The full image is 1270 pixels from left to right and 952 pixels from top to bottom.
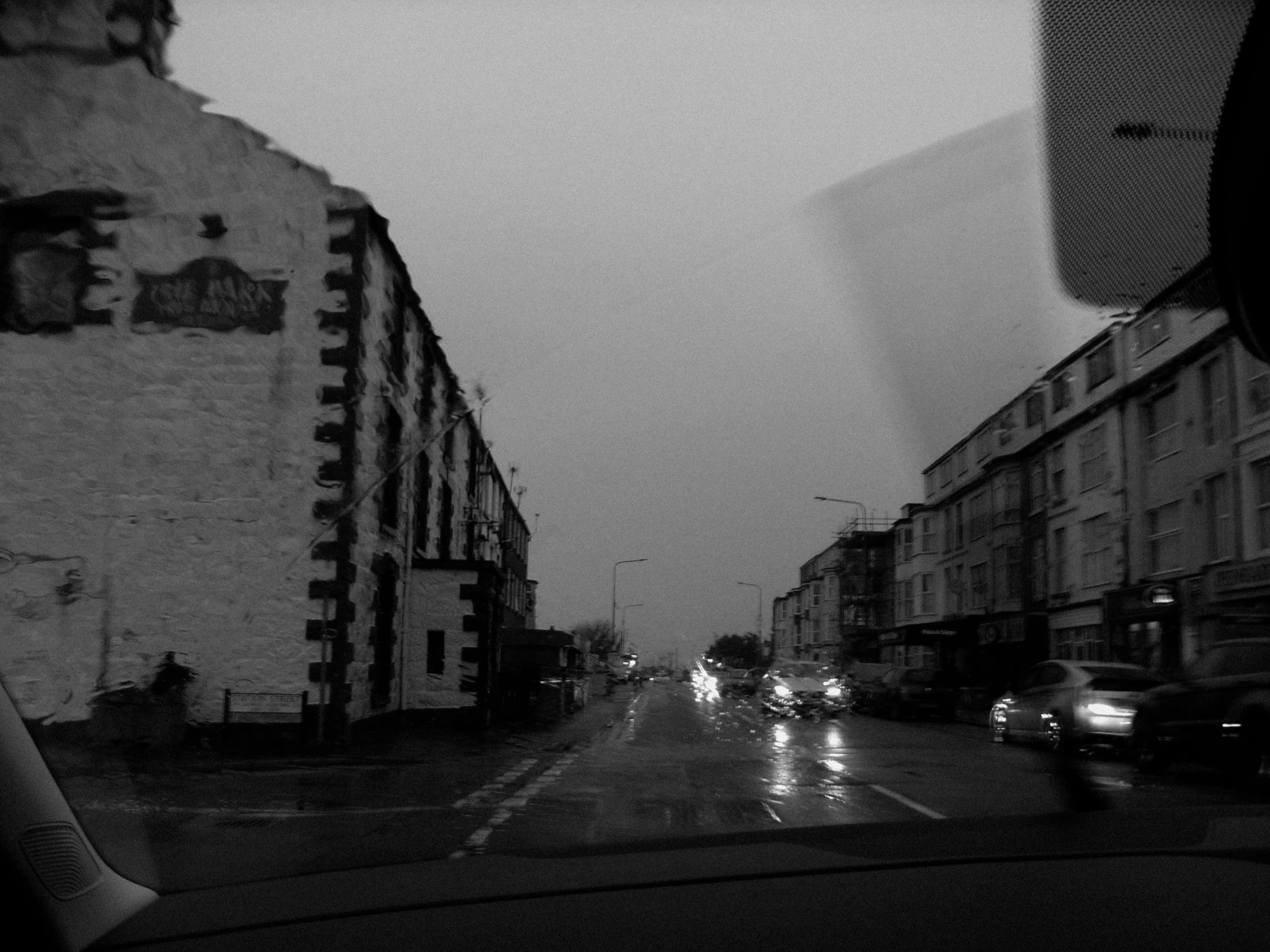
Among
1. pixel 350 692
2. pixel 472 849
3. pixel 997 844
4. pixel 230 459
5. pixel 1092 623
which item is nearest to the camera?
pixel 997 844

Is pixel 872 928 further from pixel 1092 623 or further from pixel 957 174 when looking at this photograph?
pixel 1092 623

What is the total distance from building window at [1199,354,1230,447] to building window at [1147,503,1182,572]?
649 millimetres

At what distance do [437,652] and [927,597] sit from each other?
1939 centimetres

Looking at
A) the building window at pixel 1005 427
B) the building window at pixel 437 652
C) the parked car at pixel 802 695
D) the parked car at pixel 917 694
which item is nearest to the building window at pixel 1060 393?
the building window at pixel 1005 427

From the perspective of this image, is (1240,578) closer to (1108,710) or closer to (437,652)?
(1108,710)

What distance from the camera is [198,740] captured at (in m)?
11.6

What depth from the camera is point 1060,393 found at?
545 centimetres

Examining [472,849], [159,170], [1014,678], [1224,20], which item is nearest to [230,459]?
[159,170]

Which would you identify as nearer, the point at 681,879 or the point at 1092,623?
the point at 681,879

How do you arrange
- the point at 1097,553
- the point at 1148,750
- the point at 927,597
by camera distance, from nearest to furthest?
the point at 1097,553 → the point at 1148,750 → the point at 927,597

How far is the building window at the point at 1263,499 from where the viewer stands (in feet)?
15.4

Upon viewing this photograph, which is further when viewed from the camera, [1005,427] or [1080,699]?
[1080,699]

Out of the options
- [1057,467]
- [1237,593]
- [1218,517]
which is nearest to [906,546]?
[1057,467]

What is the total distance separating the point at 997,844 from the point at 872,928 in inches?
24.4
